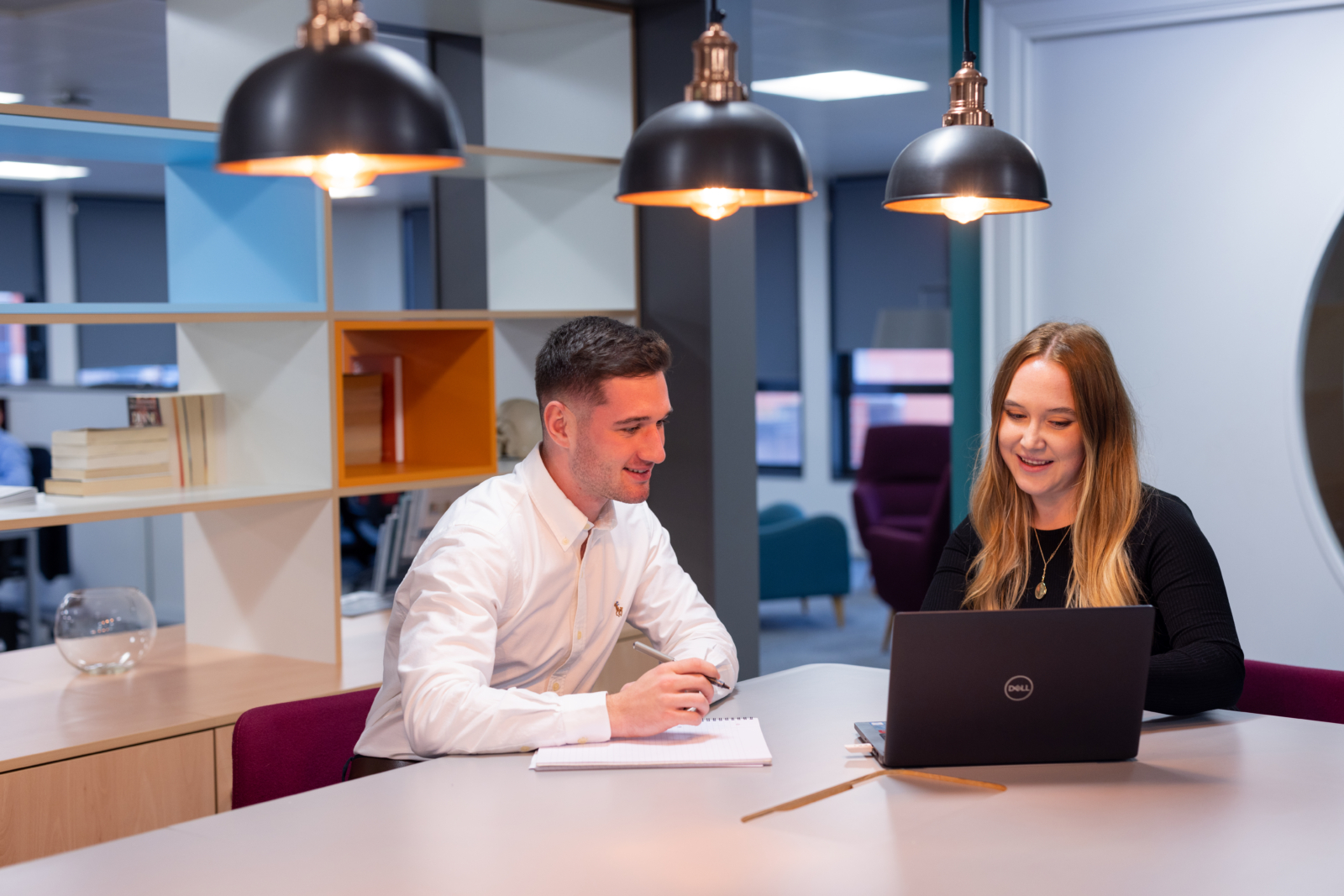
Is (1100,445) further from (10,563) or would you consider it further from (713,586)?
(10,563)

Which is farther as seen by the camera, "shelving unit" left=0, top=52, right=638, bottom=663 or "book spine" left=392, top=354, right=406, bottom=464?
"book spine" left=392, top=354, right=406, bottom=464

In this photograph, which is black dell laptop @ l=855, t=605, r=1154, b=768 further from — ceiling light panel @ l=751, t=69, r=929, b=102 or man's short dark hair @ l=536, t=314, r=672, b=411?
ceiling light panel @ l=751, t=69, r=929, b=102

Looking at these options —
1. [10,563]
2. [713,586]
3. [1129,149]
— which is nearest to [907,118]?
[1129,149]

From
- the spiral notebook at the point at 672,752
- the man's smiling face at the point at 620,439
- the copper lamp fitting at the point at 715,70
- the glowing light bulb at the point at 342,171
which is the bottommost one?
the spiral notebook at the point at 672,752

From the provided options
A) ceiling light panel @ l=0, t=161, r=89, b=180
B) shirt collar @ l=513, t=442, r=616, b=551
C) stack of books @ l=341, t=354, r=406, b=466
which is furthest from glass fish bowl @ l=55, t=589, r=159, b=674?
ceiling light panel @ l=0, t=161, r=89, b=180

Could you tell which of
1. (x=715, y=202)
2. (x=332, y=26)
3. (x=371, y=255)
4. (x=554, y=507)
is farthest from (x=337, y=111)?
(x=371, y=255)

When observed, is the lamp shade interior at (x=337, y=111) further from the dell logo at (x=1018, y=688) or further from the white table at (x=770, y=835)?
the dell logo at (x=1018, y=688)

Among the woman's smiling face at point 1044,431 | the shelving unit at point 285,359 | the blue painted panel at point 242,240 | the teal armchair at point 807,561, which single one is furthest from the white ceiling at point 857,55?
the woman's smiling face at point 1044,431

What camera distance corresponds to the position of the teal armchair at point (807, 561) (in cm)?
730

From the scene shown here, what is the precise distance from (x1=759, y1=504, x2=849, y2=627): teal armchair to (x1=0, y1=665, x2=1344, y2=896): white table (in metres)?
5.36

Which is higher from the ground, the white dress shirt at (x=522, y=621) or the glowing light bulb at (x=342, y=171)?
the glowing light bulb at (x=342, y=171)

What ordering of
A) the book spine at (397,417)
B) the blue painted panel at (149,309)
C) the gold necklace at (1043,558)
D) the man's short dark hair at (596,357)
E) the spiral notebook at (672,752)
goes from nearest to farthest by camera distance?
the spiral notebook at (672,752) → the man's short dark hair at (596,357) → the gold necklace at (1043,558) → the blue painted panel at (149,309) → the book spine at (397,417)

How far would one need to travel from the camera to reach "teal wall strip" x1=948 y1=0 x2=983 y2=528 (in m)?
4.05

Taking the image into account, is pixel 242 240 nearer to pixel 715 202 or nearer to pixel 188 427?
pixel 188 427
